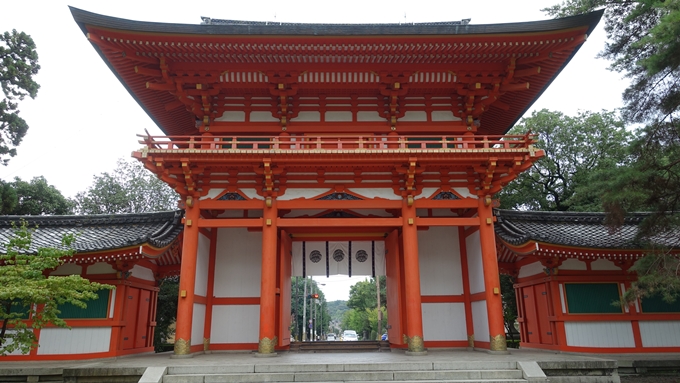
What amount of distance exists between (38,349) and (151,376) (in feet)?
→ 13.5

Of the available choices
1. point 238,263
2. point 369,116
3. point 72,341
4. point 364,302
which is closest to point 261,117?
point 369,116

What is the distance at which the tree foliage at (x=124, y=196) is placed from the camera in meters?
26.9

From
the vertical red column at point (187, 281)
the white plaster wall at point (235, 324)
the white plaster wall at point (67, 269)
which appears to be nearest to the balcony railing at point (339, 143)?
the vertical red column at point (187, 281)

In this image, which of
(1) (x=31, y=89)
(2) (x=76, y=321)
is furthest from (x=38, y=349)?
(1) (x=31, y=89)

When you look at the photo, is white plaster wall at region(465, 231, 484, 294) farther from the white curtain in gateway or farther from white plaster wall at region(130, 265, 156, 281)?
white plaster wall at region(130, 265, 156, 281)

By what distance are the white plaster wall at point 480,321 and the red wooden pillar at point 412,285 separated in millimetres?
1618

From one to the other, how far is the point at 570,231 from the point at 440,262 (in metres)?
3.56

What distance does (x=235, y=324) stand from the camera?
11.0 m

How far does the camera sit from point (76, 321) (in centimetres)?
970

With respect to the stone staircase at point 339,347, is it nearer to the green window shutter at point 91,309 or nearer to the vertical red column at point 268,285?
the vertical red column at point 268,285

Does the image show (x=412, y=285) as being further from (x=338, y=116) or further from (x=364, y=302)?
(x=364, y=302)

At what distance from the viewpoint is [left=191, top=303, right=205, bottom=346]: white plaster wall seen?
10055 mm

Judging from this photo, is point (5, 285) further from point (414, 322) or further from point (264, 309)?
point (414, 322)

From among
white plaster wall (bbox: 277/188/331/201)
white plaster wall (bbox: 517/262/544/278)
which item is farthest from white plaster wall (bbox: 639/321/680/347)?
white plaster wall (bbox: 277/188/331/201)
